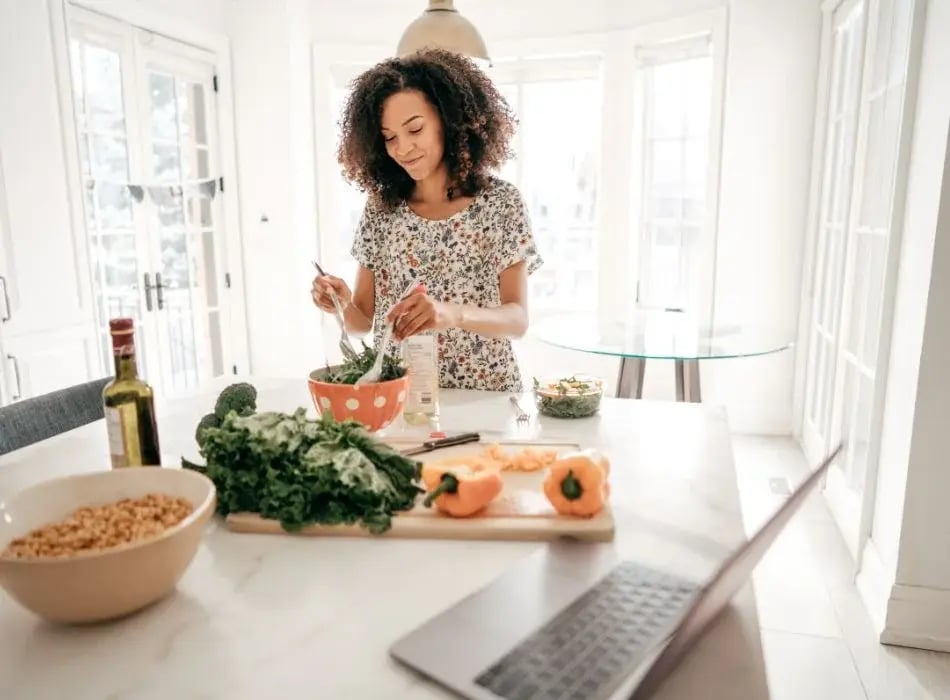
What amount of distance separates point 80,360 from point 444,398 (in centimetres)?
228

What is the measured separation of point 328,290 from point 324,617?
2.53ft

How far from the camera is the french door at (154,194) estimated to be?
3.23 meters

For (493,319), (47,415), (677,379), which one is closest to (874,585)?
(677,379)

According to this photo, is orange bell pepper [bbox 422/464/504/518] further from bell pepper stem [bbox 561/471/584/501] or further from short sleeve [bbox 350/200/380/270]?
short sleeve [bbox 350/200/380/270]

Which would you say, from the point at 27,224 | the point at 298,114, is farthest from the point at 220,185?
the point at 27,224

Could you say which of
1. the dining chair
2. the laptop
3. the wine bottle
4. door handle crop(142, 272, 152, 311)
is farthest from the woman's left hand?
door handle crop(142, 272, 152, 311)

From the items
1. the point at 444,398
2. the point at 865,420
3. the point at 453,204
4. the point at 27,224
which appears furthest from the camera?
the point at 27,224

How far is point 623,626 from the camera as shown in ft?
2.18

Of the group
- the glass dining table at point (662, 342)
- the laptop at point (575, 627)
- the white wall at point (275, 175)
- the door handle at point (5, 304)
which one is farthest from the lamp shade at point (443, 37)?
the white wall at point (275, 175)

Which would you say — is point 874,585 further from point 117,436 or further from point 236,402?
point 117,436

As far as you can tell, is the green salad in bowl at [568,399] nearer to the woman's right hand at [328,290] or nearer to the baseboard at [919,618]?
the woman's right hand at [328,290]

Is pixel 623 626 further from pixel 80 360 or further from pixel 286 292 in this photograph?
pixel 286 292

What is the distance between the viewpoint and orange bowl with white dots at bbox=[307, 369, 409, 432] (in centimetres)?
117

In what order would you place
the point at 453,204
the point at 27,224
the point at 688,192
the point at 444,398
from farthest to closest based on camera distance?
the point at 688,192 → the point at 27,224 → the point at 453,204 → the point at 444,398
